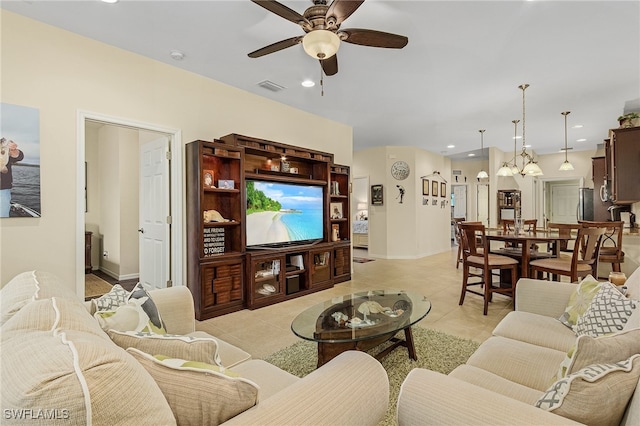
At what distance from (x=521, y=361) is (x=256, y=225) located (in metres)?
3.09

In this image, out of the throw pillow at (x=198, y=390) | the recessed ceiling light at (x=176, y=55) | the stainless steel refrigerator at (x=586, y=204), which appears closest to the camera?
the throw pillow at (x=198, y=390)

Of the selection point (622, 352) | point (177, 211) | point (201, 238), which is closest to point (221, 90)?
point (177, 211)

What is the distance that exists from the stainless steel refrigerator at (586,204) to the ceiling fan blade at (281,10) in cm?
811

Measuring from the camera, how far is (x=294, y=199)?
4.40m

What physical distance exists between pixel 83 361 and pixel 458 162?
10732 mm

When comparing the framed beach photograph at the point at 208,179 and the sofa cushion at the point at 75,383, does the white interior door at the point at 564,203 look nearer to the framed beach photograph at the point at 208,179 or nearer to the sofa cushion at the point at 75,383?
the framed beach photograph at the point at 208,179

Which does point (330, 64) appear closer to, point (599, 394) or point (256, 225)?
point (256, 225)

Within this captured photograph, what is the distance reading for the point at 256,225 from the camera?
3.96 m

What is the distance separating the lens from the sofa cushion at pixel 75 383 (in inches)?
22.4

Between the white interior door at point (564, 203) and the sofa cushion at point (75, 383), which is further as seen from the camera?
the white interior door at point (564, 203)

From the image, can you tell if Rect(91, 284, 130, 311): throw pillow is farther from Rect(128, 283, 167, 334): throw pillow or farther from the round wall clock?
the round wall clock

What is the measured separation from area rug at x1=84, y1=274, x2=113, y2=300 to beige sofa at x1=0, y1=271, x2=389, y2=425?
354 cm

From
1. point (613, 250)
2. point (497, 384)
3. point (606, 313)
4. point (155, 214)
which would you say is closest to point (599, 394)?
point (497, 384)

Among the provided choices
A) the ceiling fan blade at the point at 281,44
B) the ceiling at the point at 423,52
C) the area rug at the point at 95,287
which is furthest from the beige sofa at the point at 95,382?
the area rug at the point at 95,287
